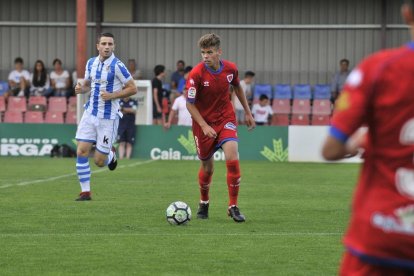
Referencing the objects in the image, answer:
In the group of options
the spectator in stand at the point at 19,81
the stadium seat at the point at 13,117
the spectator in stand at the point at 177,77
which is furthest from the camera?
the spectator in stand at the point at 177,77

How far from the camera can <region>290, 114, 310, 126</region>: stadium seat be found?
97.6 feet

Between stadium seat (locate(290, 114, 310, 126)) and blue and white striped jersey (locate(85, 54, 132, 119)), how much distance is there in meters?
16.6

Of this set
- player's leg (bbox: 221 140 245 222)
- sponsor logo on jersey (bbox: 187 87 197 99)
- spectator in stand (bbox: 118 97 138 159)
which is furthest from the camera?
spectator in stand (bbox: 118 97 138 159)

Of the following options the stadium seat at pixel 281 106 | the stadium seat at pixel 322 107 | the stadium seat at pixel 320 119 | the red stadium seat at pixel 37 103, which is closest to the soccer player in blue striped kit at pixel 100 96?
the red stadium seat at pixel 37 103

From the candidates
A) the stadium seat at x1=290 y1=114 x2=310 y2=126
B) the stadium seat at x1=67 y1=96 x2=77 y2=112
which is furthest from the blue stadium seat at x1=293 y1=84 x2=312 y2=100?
the stadium seat at x1=67 y1=96 x2=77 y2=112

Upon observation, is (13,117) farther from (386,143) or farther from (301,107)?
(386,143)

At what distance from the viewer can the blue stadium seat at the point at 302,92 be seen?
31266mm

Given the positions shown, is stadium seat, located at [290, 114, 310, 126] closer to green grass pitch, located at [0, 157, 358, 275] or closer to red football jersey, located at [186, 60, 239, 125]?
green grass pitch, located at [0, 157, 358, 275]

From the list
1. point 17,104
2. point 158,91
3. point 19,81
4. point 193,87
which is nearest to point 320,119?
point 158,91

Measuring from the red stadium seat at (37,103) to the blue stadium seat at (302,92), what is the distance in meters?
7.61

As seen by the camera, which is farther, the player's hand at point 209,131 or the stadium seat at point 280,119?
the stadium seat at point 280,119

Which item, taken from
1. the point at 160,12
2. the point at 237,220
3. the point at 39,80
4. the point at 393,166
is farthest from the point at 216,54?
the point at 160,12

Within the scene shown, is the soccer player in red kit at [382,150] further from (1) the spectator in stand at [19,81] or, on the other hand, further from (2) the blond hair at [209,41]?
(1) the spectator in stand at [19,81]

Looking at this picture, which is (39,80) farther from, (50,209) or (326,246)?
(326,246)
